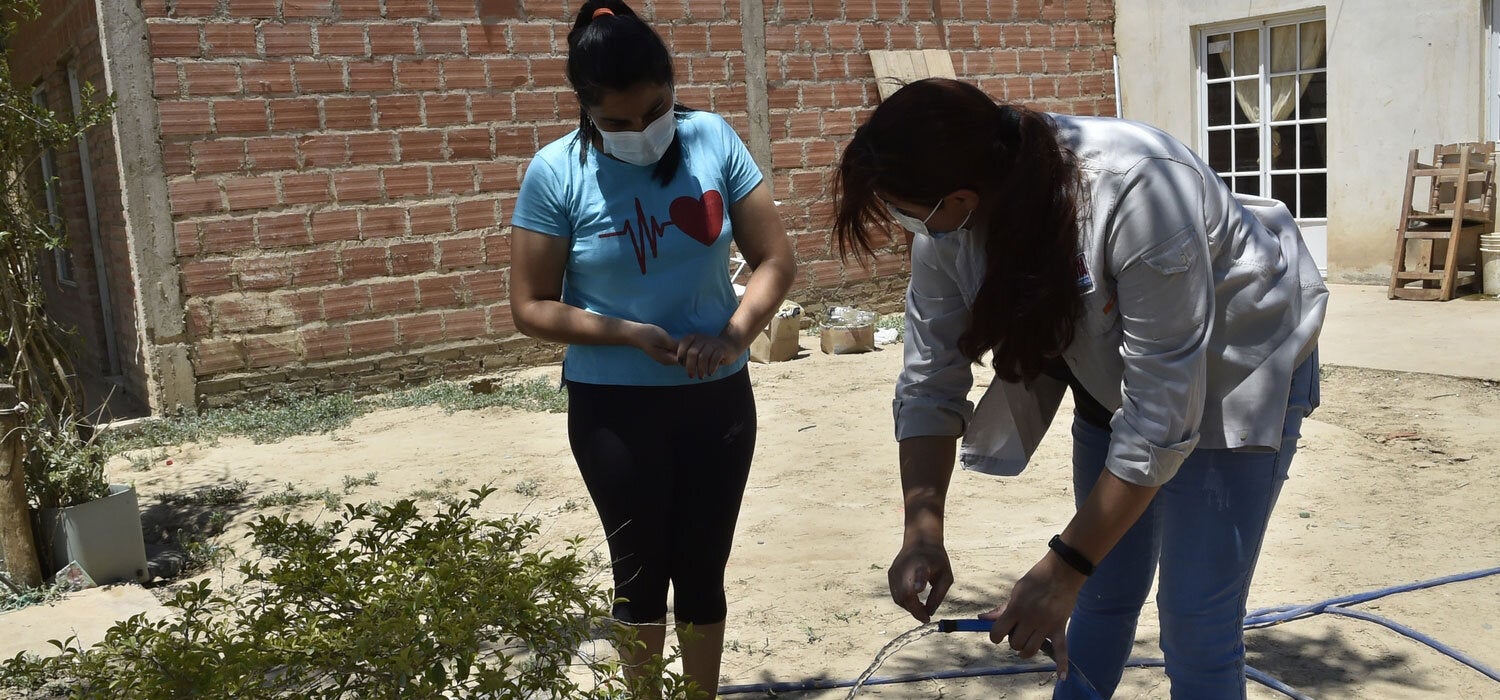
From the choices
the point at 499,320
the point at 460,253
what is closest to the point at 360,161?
the point at 460,253

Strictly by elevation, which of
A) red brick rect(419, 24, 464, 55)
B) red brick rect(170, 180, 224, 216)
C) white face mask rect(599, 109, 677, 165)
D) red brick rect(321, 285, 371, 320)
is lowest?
red brick rect(321, 285, 371, 320)

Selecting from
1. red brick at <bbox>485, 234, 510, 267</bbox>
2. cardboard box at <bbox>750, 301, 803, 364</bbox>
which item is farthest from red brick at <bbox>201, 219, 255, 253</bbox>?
cardboard box at <bbox>750, 301, 803, 364</bbox>

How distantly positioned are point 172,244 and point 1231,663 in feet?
21.4

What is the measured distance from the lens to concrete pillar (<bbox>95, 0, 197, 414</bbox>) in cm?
662

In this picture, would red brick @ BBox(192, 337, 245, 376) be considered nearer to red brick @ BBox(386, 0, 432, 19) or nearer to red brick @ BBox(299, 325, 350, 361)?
red brick @ BBox(299, 325, 350, 361)

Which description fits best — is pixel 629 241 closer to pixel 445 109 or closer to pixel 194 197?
pixel 194 197

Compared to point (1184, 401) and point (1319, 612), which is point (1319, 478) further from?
point (1184, 401)

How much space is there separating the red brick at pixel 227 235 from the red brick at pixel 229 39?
3.17 feet

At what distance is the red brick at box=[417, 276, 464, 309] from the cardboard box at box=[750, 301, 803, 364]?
2.03 meters

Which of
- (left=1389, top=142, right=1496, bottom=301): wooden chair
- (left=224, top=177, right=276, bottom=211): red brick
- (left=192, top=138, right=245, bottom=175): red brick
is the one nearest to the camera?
(left=192, top=138, right=245, bottom=175): red brick

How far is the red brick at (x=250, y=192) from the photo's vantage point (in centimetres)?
703

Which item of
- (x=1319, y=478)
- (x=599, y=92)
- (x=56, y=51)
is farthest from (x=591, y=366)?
(x=56, y=51)

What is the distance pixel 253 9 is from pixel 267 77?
0.39 meters

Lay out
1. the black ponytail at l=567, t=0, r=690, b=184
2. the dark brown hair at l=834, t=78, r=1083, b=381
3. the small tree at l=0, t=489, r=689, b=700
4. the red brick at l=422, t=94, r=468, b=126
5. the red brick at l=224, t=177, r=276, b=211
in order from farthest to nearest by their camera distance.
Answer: the red brick at l=422, t=94, r=468, b=126 < the red brick at l=224, t=177, r=276, b=211 < the black ponytail at l=567, t=0, r=690, b=184 < the dark brown hair at l=834, t=78, r=1083, b=381 < the small tree at l=0, t=489, r=689, b=700
